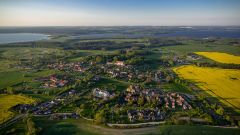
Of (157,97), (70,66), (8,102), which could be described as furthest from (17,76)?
(157,97)

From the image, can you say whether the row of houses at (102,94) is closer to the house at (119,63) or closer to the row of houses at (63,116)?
the row of houses at (63,116)

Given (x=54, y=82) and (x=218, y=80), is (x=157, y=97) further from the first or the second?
(x=54, y=82)

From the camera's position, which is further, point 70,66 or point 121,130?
point 70,66

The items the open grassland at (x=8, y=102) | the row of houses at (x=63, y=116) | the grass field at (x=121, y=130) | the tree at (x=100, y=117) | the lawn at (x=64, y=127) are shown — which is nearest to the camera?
the grass field at (x=121, y=130)

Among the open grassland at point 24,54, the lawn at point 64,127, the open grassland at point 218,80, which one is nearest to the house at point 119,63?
the open grassland at point 218,80

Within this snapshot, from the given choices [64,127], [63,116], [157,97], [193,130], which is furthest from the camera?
[157,97]

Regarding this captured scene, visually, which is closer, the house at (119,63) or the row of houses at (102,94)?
the row of houses at (102,94)

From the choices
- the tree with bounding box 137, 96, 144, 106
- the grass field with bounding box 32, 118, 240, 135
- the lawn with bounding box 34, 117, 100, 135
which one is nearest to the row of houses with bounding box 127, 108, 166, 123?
the grass field with bounding box 32, 118, 240, 135
